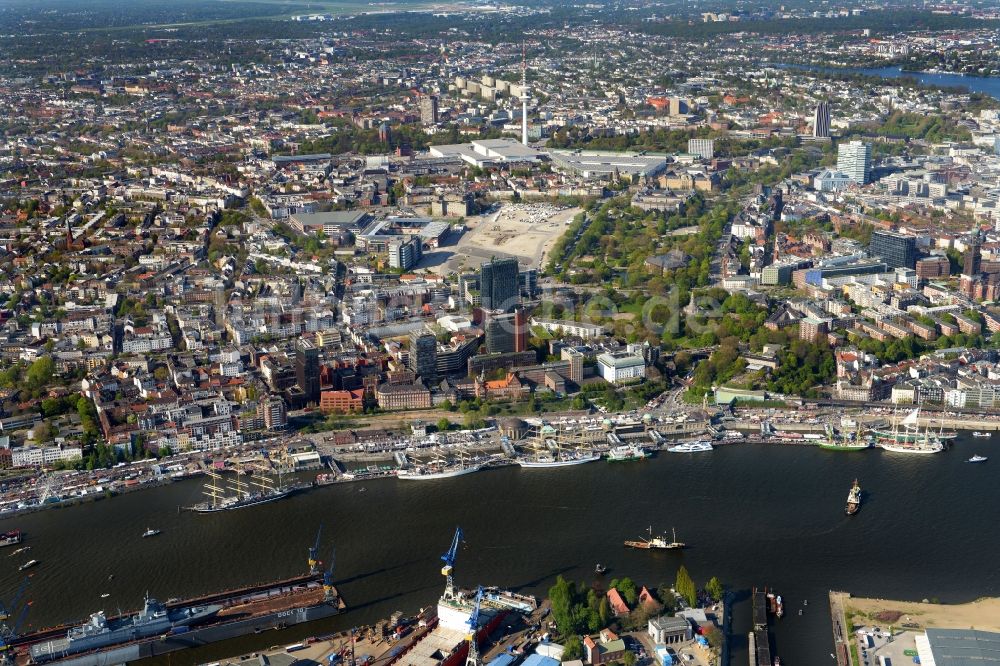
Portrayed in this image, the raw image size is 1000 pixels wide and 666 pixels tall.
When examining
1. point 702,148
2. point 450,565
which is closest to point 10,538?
point 450,565

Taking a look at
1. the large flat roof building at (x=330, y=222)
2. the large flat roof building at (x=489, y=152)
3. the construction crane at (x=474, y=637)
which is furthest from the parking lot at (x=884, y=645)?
the large flat roof building at (x=489, y=152)

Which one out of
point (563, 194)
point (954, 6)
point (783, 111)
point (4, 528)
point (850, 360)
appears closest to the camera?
point (4, 528)

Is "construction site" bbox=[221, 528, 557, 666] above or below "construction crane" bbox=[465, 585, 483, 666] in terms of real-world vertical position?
→ below

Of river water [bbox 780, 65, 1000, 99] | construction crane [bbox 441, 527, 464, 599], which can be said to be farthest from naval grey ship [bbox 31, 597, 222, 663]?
river water [bbox 780, 65, 1000, 99]

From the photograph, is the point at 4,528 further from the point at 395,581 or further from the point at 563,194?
the point at 563,194

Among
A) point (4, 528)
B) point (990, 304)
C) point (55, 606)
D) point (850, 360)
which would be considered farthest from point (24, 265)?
point (990, 304)

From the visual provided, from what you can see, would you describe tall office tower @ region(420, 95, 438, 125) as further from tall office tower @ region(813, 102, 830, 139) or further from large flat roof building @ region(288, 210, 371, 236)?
large flat roof building @ region(288, 210, 371, 236)

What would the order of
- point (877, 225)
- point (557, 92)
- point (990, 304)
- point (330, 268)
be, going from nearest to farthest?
1. point (990, 304)
2. point (330, 268)
3. point (877, 225)
4. point (557, 92)
